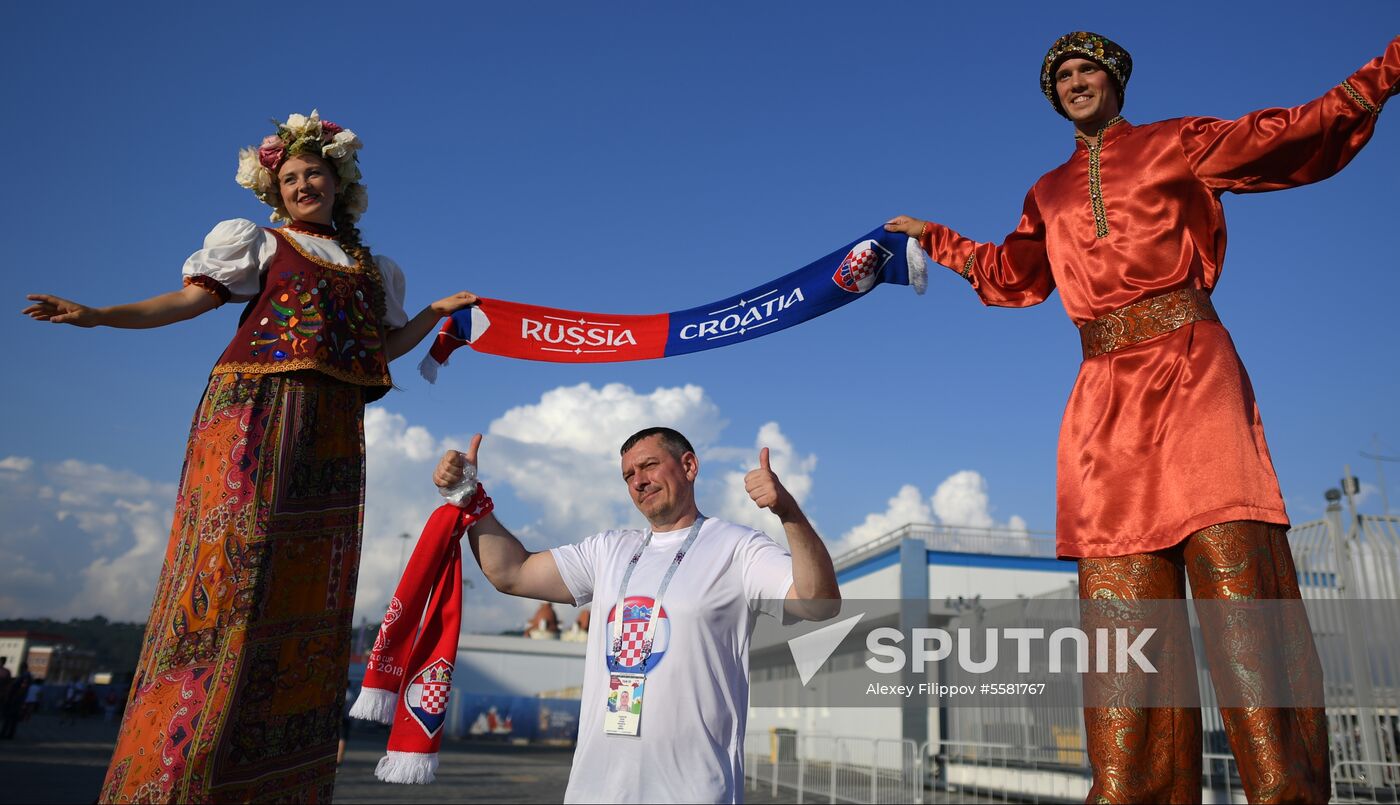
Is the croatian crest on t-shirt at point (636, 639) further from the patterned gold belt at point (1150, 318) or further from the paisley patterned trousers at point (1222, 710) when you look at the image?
the patterned gold belt at point (1150, 318)

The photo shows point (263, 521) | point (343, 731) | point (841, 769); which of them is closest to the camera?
point (263, 521)

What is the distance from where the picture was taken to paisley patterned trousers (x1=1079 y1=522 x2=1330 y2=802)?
2242mm


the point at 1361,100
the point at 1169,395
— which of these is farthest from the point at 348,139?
the point at 1361,100

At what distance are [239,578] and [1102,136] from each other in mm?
3020

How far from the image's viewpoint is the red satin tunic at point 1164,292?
2.55 metres

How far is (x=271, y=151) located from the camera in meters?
3.47

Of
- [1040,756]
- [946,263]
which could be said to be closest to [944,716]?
[1040,756]

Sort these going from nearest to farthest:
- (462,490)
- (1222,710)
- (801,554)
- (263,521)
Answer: (1222,710) < (801,554) < (263,521) < (462,490)

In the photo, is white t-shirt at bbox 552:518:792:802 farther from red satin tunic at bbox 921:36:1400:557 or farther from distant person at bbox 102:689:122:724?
distant person at bbox 102:689:122:724

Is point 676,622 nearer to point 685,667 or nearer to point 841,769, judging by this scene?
point 685,667

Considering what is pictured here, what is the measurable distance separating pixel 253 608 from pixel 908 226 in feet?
8.79

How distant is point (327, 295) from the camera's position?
10.6ft

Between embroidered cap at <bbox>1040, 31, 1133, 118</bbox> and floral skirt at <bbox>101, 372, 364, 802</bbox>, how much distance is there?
2.60 m

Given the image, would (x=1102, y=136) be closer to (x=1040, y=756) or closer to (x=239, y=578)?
(x=239, y=578)
